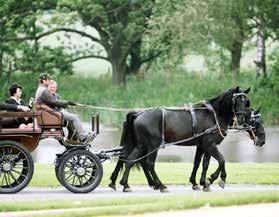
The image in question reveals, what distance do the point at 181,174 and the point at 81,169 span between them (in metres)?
3.65

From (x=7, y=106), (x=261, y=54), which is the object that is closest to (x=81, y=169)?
(x=7, y=106)

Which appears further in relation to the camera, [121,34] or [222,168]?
[121,34]

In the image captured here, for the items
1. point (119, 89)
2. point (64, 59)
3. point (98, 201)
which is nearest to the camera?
point (98, 201)

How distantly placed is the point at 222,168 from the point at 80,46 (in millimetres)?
30176

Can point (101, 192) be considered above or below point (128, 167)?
below

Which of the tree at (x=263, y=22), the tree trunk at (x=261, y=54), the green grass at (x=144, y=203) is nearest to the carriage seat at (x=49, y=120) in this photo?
the green grass at (x=144, y=203)

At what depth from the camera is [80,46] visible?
47.8m

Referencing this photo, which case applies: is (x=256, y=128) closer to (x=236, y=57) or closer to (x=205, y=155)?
(x=205, y=155)

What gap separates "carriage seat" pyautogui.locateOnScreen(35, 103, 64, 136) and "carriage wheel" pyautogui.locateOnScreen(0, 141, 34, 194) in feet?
1.89

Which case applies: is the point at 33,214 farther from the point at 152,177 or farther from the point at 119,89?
the point at 119,89

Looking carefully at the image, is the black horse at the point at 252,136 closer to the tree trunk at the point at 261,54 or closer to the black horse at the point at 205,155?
the black horse at the point at 205,155

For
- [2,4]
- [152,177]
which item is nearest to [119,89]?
[2,4]

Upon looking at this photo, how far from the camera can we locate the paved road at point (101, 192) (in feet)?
55.9

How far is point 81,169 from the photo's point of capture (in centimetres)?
1795
